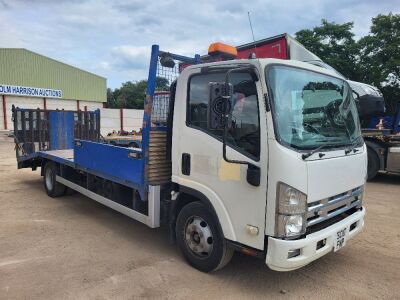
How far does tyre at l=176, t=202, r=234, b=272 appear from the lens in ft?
11.6

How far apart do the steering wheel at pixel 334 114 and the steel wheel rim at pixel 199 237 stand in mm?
1726

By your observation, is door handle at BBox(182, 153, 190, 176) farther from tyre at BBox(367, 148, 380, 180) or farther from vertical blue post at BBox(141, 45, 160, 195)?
tyre at BBox(367, 148, 380, 180)

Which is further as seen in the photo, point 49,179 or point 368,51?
point 368,51

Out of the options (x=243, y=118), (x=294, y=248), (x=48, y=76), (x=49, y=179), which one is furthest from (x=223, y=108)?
(x=48, y=76)

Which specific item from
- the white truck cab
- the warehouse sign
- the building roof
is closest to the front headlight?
the white truck cab

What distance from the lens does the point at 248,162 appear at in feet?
10.3

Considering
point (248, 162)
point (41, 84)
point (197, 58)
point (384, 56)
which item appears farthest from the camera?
point (41, 84)

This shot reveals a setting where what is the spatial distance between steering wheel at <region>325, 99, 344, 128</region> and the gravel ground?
1.70 meters

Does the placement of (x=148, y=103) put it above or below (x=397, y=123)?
above

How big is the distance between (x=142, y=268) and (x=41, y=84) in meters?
34.8

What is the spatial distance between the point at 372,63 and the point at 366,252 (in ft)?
78.4

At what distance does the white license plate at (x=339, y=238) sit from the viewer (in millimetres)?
3367

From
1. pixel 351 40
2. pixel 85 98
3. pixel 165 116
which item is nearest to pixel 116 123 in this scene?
pixel 85 98

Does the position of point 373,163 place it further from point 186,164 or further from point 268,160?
point 268,160
